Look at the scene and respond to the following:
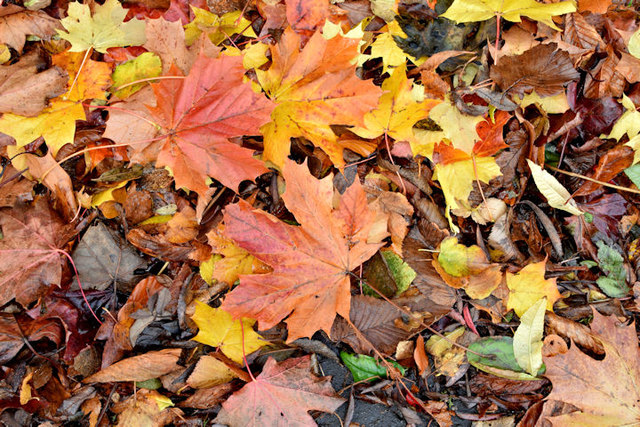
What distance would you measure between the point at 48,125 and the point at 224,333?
102cm

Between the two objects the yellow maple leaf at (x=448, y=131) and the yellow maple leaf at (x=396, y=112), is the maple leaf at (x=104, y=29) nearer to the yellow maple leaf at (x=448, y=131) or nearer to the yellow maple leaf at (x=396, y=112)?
the yellow maple leaf at (x=396, y=112)

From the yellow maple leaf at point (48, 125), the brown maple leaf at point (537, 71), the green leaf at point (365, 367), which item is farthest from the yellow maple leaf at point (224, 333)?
the brown maple leaf at point (537, 71)

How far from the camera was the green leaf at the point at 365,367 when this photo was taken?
165 cm

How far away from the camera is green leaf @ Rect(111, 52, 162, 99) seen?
157cm

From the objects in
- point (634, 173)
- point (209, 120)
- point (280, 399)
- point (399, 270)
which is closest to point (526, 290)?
point (399, 270)

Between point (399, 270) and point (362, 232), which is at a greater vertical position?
point (362, 232)

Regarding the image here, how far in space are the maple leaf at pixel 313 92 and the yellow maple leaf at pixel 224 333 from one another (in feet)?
2.06

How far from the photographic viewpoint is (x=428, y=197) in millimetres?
1641

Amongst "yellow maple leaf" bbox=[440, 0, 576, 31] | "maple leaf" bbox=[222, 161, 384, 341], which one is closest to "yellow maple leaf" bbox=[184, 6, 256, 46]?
"maple leaf" bbox=[222, 161, 384, 341]

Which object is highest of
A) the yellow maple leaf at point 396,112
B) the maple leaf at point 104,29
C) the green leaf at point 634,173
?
the maple leaf at point 104,29

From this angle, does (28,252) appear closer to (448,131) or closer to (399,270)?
(399,270)

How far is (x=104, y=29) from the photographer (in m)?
1.57

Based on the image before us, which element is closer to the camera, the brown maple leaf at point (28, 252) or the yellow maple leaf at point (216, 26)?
the brown maple leaf at point (28, 252)

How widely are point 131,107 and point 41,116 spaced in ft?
1.10
